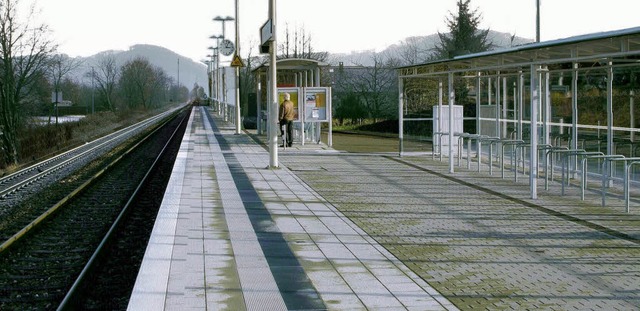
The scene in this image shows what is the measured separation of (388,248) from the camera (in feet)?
29.6

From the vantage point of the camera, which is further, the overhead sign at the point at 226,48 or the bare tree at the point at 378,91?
the overhead sign at the point at 226,48

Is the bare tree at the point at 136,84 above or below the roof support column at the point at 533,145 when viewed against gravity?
above

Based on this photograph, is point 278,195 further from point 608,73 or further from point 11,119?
point 11,119

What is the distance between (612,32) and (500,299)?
4692 mm

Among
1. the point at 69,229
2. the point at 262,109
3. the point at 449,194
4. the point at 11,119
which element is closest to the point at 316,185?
the point at 449,194

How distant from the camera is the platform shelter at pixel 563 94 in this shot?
1188 cm

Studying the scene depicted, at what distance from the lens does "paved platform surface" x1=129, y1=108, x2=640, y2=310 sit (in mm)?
6848

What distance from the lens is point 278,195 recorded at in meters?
13.9

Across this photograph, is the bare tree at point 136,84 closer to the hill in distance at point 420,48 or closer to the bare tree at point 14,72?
the hill in distance at point 420,48

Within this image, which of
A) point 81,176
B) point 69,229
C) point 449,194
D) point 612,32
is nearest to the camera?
point 612,32

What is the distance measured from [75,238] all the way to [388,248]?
4.91 meters

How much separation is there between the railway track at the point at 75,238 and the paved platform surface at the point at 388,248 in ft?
1.94

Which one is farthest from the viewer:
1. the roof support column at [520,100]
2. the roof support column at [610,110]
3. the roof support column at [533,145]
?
the roof support column at [520,100]

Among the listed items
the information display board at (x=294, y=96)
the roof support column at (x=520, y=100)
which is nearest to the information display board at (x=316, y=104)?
the information display board at (x=294, y=96)
